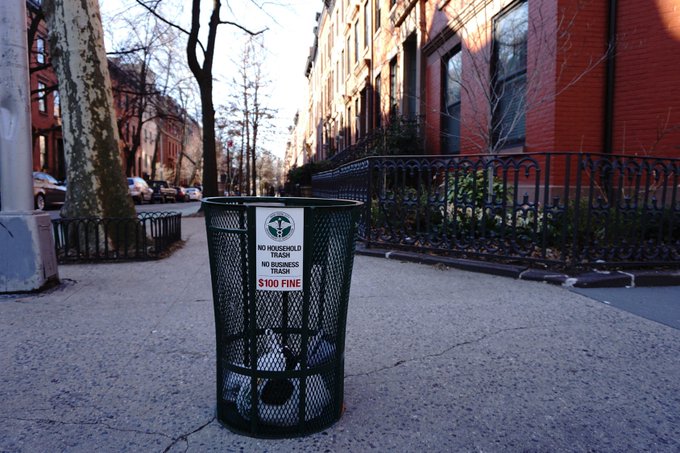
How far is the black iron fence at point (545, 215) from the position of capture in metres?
5.58

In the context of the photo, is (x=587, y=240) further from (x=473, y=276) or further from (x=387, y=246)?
(x=387, y=246)

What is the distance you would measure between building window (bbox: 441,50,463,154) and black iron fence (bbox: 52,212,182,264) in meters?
7.00

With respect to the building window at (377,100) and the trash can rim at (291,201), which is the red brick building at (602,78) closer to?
the trash can rim at (291,201)

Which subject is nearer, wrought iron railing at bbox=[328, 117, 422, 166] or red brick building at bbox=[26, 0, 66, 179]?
wrought iron railing at bbox=[328, 117, 422, 166]

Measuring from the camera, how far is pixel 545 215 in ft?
18.3

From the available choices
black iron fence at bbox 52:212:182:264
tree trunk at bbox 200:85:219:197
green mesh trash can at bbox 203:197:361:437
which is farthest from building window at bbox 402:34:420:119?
green mesh trash can at bbox 203:197:361:437

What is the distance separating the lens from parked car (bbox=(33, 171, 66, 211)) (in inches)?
784

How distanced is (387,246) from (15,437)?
18.5ft

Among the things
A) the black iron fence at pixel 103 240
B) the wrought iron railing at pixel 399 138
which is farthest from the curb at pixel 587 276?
the wrought iron railing at pixel 399 138

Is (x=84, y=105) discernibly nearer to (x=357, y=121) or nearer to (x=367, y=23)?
(x=367, y=23)

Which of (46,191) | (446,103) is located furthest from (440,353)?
(46,191)

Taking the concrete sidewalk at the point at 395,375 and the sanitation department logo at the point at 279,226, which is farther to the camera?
the concrete sidewalk at the point at 395,375

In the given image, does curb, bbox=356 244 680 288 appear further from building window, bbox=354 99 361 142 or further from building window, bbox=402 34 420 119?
building window, bbox=354 99 361 142

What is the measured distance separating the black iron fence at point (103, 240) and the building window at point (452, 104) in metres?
7.00
